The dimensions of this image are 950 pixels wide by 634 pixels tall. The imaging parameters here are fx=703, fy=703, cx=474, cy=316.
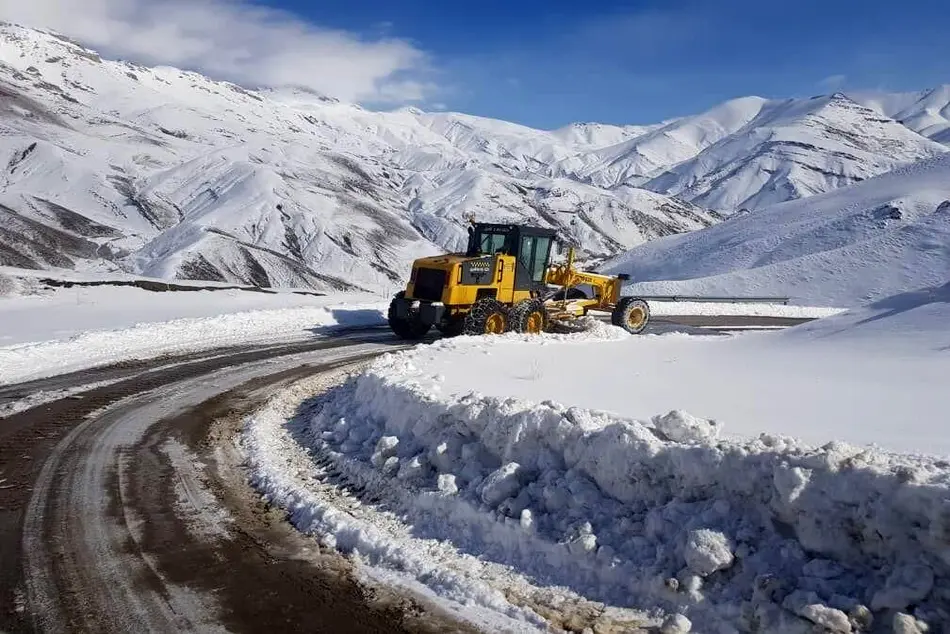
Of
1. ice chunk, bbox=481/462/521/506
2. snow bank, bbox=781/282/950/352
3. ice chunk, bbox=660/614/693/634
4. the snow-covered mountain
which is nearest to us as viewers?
ice chunk, bbox=660/614/693/634

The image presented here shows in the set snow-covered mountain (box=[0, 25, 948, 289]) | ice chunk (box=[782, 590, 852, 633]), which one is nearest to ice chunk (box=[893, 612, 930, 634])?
ice chunk (box=[782, 590, 852, 633])

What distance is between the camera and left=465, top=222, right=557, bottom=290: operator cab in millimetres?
17562

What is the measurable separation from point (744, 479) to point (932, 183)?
68.5 meters

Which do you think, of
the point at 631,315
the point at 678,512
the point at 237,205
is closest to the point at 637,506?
the point at 678,512

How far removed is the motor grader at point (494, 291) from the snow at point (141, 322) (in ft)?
10.6

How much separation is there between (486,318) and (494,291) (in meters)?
1.35

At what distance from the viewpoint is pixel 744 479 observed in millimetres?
4824

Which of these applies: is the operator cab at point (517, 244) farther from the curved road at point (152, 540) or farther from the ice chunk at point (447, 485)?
the ice chunk at point (447, 485)

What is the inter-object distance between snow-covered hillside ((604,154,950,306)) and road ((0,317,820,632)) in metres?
33.6

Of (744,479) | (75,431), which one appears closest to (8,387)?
(75,431)

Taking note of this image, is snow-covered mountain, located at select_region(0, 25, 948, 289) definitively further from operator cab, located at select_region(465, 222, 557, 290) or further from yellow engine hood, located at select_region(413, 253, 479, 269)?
operator cab, located at select_region(465, 222, 557, 290)

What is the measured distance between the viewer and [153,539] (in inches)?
231

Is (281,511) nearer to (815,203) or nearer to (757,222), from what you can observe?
(757,222)

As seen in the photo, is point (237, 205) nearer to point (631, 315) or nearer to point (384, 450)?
point (631, 315)
